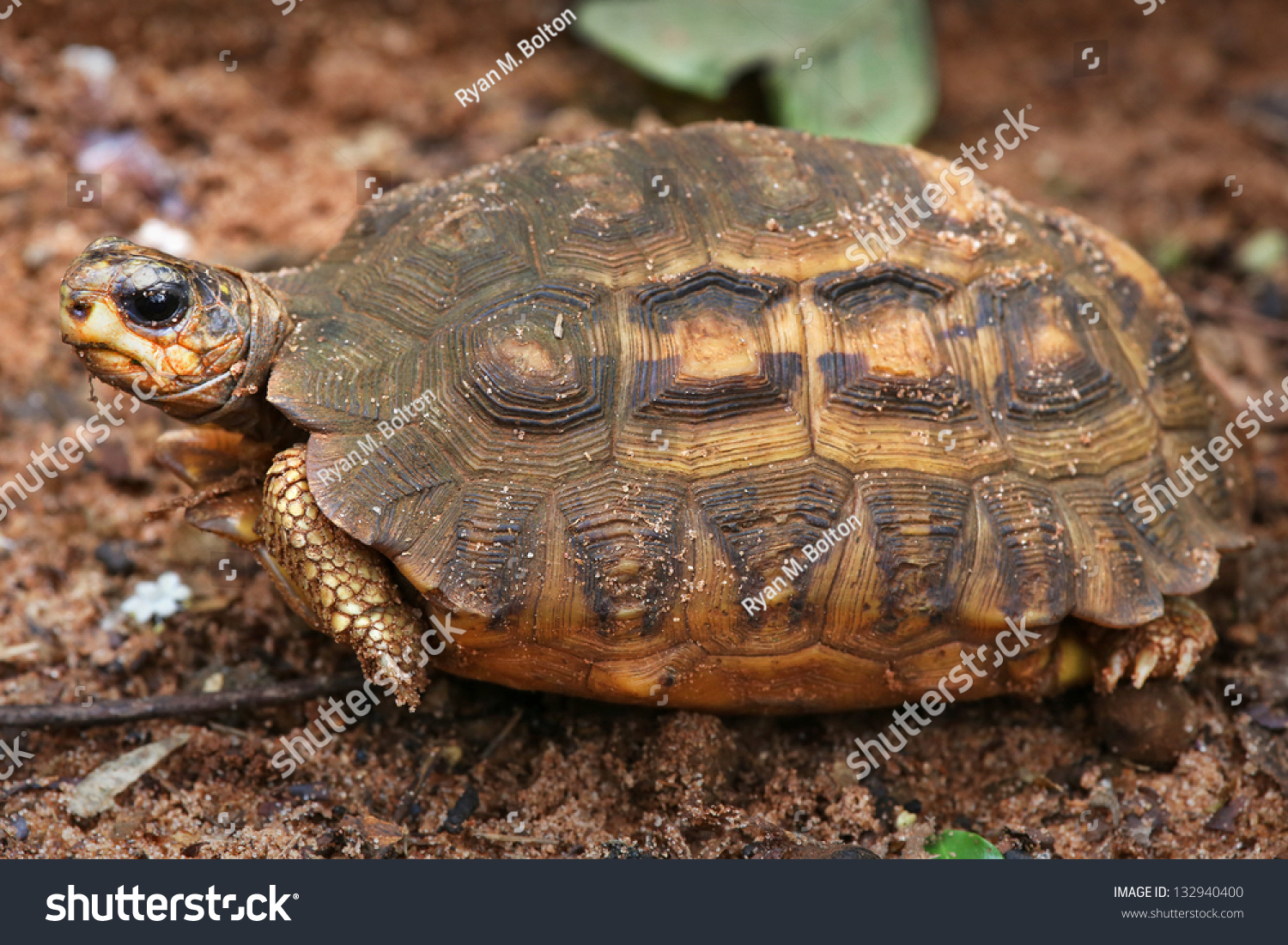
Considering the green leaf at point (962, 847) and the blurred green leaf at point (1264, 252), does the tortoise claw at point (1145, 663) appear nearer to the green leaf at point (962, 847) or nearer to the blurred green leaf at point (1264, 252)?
the green leaf at point (962, 847)

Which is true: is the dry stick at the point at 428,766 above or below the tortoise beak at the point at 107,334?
below

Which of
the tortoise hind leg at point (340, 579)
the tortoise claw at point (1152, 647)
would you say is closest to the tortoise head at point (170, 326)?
the tortoise hind leg at point (340, 579)

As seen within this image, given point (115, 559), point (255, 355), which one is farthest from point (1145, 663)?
point (115, 559)

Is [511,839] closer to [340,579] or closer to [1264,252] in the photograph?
[340,579]

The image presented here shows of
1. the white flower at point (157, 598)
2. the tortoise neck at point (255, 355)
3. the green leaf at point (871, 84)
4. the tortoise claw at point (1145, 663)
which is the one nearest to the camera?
the tortoise neck at point (255, 355)

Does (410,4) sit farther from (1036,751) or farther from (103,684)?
(1036,751)

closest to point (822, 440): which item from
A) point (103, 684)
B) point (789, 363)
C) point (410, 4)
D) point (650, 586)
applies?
point (789, 363)

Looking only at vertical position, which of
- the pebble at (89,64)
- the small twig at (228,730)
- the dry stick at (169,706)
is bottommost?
the small twig at (228,730)
